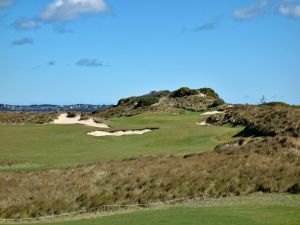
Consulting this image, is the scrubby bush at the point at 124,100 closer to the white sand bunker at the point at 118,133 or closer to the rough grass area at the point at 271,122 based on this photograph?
the rough grass area at the point at 271,122

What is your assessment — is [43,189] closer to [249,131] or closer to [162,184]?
[162,184]

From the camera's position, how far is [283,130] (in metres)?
42.4

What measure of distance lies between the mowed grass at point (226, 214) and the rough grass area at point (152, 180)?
2.68m

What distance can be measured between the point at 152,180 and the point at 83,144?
692 inches

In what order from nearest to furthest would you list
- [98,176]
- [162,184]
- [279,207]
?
[279,207] → [162,184] → [98,176]

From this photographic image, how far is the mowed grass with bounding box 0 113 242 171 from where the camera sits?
122 ft

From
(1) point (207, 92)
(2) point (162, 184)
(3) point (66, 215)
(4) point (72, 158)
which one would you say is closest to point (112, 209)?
(3) point (66, 215)

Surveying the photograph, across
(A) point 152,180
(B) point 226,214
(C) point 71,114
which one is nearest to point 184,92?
(C) point 71,114

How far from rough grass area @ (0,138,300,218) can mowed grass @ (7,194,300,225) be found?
268cm

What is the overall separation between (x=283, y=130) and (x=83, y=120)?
90.6 ft

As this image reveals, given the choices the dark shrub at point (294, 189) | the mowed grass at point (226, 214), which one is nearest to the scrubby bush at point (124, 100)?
the dark shrub at point (294, 189)

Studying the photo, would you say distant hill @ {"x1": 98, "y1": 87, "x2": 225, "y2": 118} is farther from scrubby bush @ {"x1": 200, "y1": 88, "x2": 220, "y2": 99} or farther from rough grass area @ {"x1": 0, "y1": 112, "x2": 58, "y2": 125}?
rough grass area @ {"x1": 0, "y1": 112, "x2": 58, "y2": 125}

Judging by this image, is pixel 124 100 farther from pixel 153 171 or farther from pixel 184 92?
pixel 153 171

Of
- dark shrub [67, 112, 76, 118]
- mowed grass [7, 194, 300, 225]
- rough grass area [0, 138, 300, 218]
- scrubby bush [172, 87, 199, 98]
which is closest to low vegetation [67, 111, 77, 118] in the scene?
dark shrub [67, 112, 76, 118]
